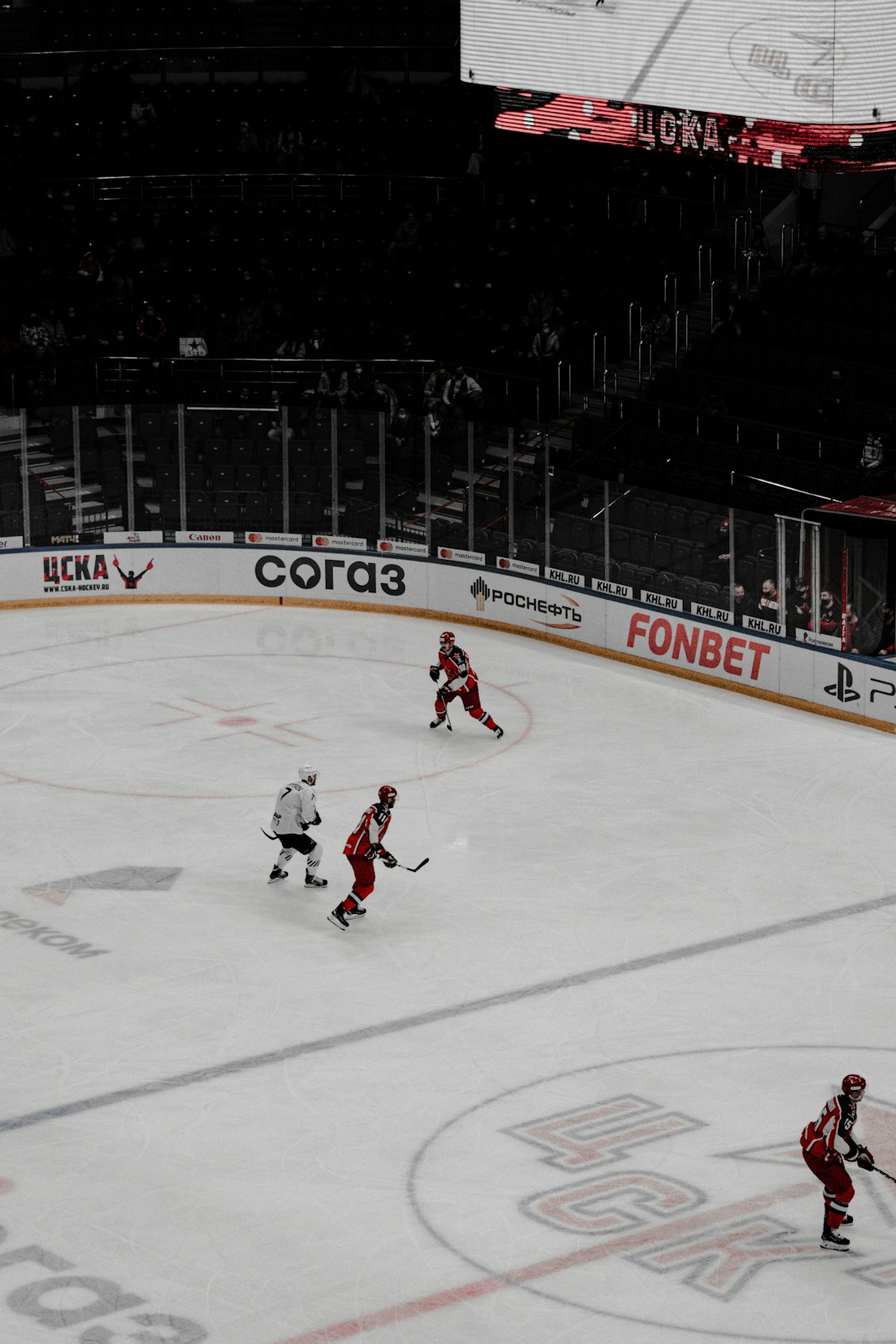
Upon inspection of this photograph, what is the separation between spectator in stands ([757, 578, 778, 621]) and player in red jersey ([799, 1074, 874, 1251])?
12.1 metres

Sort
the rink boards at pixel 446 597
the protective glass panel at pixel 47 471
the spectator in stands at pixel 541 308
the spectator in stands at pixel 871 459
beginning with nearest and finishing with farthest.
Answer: the rink boards at pixel 446 597, the spectator in stands at pixel 871 459, the protective glass panel at pixel 47 471, the spectator in stands at pixel 541 308

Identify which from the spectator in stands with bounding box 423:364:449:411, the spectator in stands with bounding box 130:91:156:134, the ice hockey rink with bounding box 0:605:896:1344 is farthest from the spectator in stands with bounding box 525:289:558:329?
the ice hockey rink with bounding box 0:605:896:1344

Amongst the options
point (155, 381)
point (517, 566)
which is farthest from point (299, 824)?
point (155, 381)

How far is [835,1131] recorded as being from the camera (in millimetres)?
10406

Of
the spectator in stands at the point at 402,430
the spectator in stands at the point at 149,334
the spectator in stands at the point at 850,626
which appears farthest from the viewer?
the spectator in stands at the point at 149,334

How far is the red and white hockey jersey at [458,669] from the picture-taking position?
20.5 meters

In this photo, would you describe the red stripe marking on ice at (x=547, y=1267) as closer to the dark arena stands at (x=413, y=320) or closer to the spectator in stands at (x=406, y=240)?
the dark arena stands at (x=413, y=320)

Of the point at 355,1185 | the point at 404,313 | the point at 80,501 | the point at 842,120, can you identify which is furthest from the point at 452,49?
the point at 355,1185

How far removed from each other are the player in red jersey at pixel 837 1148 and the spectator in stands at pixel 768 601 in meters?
12.1

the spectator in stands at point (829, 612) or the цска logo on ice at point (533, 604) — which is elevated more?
the spectator in stands at point (829, 612)

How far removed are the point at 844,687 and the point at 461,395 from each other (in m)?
8.37

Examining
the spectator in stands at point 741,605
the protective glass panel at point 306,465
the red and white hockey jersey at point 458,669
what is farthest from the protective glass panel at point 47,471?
the spectator in stands at point 741,605

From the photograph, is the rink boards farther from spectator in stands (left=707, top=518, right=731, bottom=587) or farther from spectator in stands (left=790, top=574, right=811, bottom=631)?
spectator in stands (left=707, top=518, right=731, bottom=587)

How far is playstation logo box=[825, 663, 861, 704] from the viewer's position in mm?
21484
